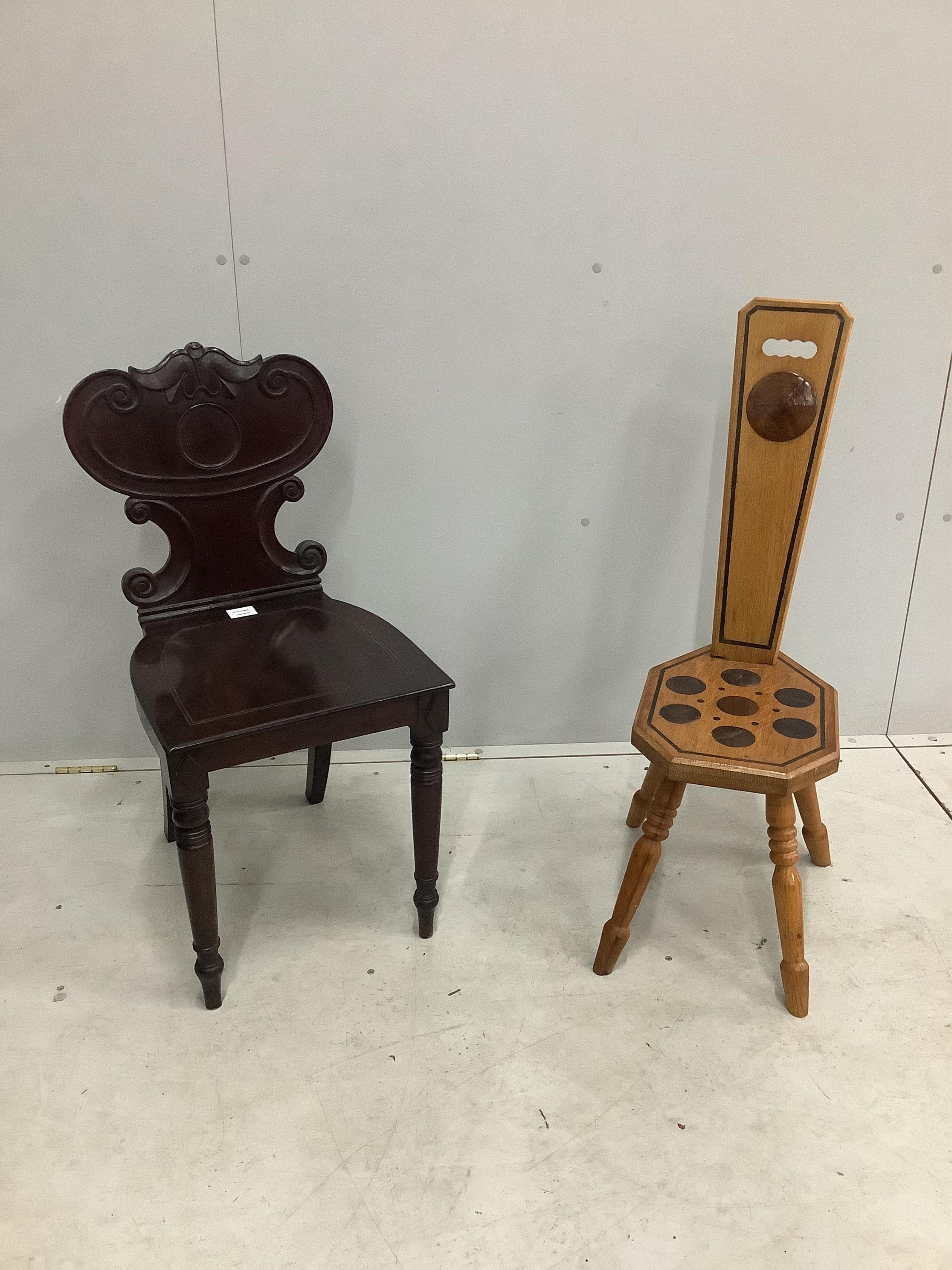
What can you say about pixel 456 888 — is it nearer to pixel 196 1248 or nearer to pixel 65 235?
pixel 196 1248

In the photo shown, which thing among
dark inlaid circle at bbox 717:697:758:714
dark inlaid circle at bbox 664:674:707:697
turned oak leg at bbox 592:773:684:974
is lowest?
turned oak leg at bbox 592:773:684:974

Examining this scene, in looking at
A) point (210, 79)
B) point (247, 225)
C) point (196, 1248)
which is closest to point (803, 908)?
point (196, 1248)

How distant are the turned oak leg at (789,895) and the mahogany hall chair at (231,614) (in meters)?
0.57

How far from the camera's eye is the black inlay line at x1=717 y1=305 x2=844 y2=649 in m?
1.64

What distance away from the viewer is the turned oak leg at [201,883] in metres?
1.43

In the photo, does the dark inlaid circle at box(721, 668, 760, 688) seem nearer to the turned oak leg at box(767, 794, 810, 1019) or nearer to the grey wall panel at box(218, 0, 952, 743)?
the turned oak leg at box(767, 794, 810, 1019)

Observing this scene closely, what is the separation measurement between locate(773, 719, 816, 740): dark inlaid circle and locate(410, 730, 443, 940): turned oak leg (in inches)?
22.8

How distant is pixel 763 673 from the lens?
5.91 feet

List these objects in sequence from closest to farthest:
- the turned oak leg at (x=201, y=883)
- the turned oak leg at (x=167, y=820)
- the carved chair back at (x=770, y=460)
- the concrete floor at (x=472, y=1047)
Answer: the concrete floor at (x=472, y=1047) < the turned oak leg at (x=201, y=883) < the carved chair back at (x=770, y=460) < the turned oak leg at (x=167, y=820)

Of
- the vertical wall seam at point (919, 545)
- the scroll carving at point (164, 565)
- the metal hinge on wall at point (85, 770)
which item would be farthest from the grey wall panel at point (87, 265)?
the vertical wall seam at point (919, 545)

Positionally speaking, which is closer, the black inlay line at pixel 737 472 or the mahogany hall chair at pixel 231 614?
the mahogany hall chair at pixel 231 614

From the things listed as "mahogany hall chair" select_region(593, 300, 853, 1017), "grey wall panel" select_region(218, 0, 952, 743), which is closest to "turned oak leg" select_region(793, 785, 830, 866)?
"mahogany hall chair" select_region(593, 300, 853, 1017)

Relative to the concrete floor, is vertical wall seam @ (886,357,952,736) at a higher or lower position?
higher

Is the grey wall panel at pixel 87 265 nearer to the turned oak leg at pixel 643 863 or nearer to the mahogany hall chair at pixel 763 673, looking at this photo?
the mahogany hall chair at pixel 763 673
